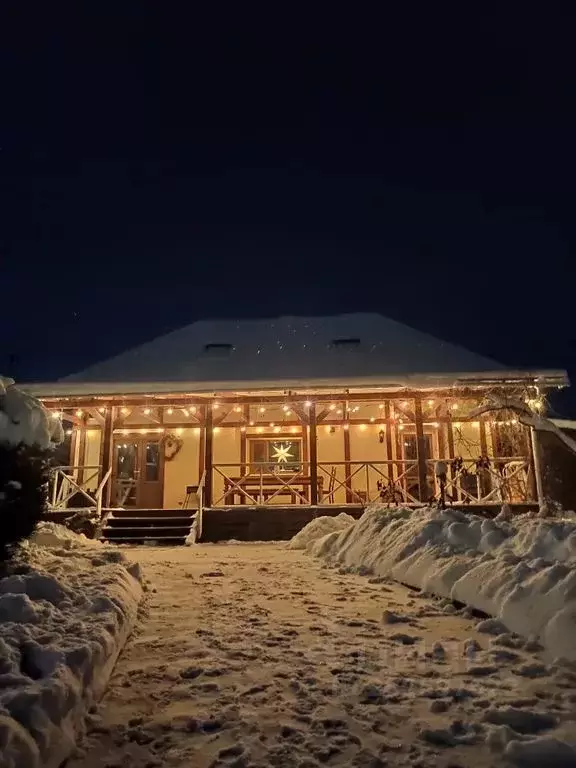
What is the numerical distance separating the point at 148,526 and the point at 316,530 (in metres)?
4.21

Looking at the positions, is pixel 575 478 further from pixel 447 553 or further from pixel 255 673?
pixel 255 673

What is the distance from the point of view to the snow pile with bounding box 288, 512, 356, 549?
9609mm

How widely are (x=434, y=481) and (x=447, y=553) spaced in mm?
9017

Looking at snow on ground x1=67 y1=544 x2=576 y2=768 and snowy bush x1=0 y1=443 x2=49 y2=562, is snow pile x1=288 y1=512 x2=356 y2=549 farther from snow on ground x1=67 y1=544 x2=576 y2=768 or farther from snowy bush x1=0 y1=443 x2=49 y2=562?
snowy bush x1=0 y1=443 x2=49 y2=562

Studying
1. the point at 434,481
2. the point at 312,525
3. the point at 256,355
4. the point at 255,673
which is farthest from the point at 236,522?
the point at 255,673

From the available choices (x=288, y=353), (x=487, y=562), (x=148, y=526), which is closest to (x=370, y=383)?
(x=288, y=353)

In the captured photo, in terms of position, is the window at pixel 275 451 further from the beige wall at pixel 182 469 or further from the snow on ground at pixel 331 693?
the snow on ground at pixel 331 693

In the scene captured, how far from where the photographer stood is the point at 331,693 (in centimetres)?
270

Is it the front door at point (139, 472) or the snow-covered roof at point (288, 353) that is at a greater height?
the snow-covered roof at point (288, 353)

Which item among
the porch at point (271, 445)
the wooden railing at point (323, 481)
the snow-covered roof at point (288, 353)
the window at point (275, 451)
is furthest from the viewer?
the snow-covered roof at point (288, 353)

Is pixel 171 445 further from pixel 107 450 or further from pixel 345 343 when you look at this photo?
pixel 345 343

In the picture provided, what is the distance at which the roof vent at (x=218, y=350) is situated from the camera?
18.5m

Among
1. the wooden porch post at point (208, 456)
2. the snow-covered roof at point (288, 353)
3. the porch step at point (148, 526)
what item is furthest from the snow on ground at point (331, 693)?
the snow-covered roof at point (288, 353)

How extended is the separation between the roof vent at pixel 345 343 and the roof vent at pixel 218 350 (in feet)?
11.4
